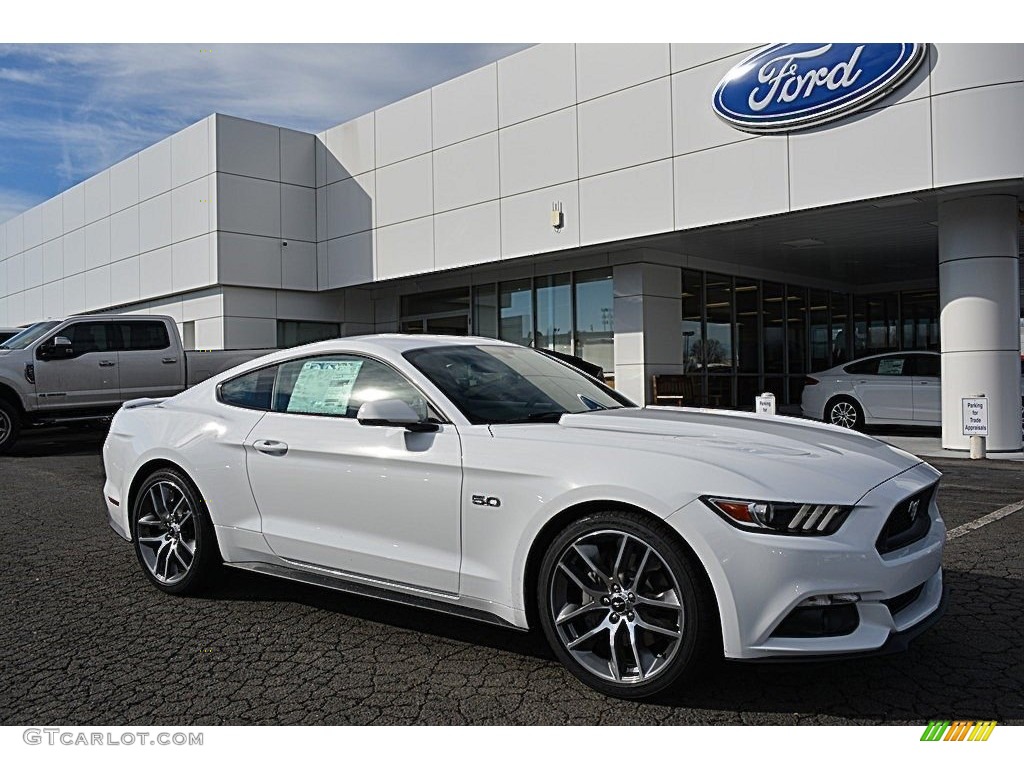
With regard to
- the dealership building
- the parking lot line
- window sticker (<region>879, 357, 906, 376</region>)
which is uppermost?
the dealership building

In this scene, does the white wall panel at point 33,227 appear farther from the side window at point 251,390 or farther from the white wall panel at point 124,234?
the side window at point 251,390

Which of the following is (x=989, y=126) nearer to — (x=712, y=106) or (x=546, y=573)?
(x=712, y=106)

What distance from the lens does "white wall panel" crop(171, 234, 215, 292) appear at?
20750 millimetres

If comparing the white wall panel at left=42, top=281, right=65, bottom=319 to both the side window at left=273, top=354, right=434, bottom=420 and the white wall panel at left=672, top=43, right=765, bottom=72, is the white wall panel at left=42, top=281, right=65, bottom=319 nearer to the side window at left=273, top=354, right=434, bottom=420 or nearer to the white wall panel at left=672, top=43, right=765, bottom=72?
the white wall panel at left=672, top=43, right=765, bottom=72

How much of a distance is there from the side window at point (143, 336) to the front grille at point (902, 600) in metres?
13.4

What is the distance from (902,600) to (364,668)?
2.27m

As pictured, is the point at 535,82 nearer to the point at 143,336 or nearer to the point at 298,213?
the point at 298,213

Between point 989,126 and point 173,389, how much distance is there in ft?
42.0

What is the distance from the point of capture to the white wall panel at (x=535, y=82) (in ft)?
51.4

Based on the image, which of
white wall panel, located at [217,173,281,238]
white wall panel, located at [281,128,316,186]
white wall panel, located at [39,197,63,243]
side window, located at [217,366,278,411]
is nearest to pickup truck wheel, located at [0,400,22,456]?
white wall panel, located at [217,173,281,238]

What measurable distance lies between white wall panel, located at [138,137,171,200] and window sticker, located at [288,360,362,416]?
19.9m

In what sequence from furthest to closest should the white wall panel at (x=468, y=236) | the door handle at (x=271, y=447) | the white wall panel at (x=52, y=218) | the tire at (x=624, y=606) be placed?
the white wall panel at (x=52, y=218) < the white wall panel at (x=468, y=236) < the door handle at (x=271, y=447) < the tire at (x=624, y=606)

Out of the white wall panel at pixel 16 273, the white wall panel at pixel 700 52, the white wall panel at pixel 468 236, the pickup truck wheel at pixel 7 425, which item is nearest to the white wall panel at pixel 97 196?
the white wall panel at pixel 16 273
